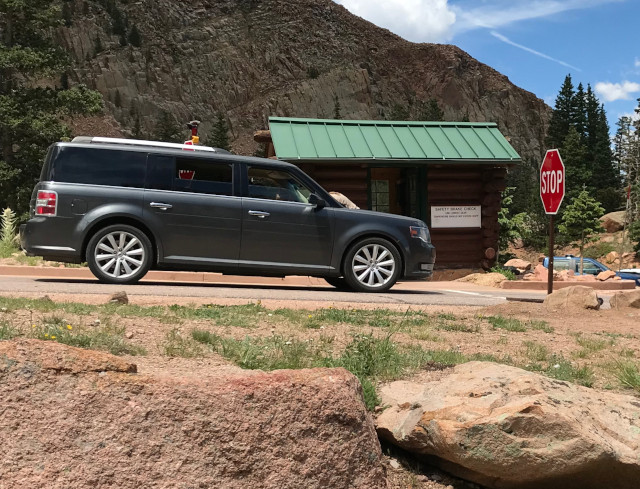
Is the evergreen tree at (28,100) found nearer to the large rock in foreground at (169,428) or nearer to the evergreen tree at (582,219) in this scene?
the large rock in foreground at (169,428)

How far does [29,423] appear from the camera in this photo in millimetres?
2580

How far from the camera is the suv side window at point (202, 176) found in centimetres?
956

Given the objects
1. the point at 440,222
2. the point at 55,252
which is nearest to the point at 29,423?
the point at 55,252

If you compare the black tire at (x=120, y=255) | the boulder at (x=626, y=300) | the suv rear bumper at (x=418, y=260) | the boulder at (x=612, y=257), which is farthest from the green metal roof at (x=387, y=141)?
the boulder at (x=612, y=257)

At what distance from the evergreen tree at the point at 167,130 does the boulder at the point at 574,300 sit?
70409mm

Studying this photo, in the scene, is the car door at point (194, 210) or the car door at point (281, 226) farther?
the car door at point (281, 226)

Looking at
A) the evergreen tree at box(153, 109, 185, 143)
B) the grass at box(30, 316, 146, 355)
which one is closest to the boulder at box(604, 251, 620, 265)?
the evergreen tree at box(153, 109, 185, 143)

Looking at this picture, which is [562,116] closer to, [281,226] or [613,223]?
[613,223]

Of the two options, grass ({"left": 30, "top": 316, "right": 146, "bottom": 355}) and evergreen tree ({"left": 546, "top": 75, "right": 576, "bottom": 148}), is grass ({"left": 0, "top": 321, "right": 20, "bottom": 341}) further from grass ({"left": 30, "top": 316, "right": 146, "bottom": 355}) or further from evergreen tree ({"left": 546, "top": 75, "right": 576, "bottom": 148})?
evergreen tree ({"left": 546, "top": 75, "right": 576, "bottom": 148})

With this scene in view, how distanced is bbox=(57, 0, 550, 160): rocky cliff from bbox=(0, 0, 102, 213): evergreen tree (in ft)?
216

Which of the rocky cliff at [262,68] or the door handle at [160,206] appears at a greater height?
the rocky cliff at [262,68]

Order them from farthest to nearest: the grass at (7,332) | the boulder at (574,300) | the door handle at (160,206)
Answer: the door handle at (160,206)
the boulder at (574,300)
the grass at (7,332)

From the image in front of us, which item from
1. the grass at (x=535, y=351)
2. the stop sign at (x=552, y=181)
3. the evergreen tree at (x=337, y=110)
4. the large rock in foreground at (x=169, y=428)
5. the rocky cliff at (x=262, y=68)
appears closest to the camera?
the large rock in foreground at (x=169, y=428)

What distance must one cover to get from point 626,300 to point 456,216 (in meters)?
9.91
